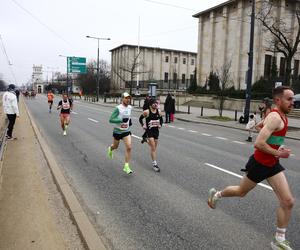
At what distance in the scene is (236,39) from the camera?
56219mm

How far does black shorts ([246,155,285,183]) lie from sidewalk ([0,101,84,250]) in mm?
2157

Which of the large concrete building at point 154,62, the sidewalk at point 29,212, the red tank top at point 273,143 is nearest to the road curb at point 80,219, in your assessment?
the sidewalk at point 29,212

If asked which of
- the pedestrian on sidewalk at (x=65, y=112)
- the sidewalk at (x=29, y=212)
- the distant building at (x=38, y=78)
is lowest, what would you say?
the sidewalk at (x=29, y=212)

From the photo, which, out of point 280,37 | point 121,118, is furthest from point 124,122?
point 280,37

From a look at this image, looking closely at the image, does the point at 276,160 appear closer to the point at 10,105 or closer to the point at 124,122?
the point at 124,122

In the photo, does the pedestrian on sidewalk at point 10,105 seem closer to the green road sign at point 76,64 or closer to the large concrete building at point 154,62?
the green road sign at point 76,64

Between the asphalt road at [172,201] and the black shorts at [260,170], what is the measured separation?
2.57ft

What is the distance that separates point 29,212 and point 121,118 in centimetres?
334

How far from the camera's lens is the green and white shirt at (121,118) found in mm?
8180

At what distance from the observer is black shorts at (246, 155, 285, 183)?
439cm

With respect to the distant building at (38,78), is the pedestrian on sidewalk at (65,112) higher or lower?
lower

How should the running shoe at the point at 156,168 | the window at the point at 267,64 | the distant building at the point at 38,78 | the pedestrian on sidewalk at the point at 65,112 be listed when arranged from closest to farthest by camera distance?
the running shoe at the point at 156,168 → the pedestrian on sidewalk at the point at 65,112 → the window at the point at 267,64 → the distant building at the point at 38,78

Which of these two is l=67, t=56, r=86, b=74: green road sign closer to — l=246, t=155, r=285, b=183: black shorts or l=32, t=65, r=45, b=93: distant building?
l=246, t=155, r=285, b=183: black shorts

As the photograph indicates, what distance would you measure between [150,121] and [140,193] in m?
2.39
